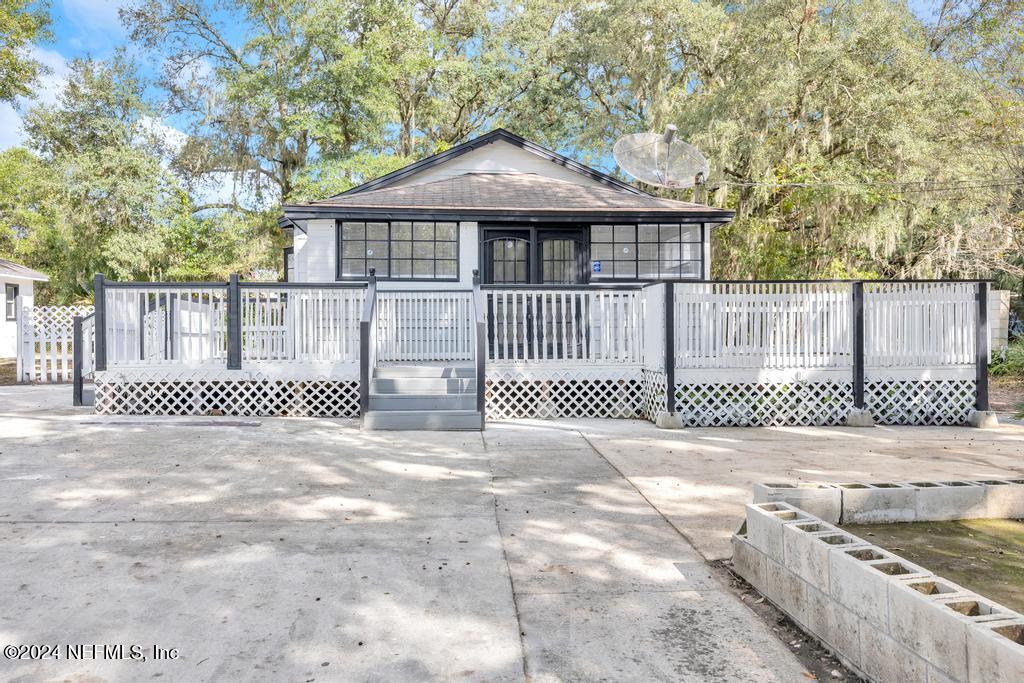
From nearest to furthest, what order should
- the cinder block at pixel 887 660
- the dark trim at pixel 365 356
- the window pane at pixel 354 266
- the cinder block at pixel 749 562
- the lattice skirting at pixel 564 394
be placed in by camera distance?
the cinder block at pixel 887 660 → the cinder block at pixel 749 562 → the dark trim at pixel 365 356 → the lattice skirting at pixel 564 394 → the window pane at pixel 354 266

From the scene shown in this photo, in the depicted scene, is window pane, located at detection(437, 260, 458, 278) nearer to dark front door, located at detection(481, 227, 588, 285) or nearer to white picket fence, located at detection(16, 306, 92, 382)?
dark front door, located at detection(481, 227, 588, 285)

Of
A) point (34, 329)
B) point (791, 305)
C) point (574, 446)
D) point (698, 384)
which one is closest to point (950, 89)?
point (791, 305)

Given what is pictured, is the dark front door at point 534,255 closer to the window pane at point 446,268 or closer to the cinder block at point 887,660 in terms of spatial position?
the window pane at point 446,268

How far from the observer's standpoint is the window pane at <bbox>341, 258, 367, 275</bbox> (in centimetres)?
1168

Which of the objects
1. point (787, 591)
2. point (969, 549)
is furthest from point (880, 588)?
point (969, 549)

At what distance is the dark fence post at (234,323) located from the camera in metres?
8.52

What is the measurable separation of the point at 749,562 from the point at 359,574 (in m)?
1.92

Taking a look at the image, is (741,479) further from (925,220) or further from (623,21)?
(623,21)

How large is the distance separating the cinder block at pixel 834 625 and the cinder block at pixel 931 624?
0.73ft

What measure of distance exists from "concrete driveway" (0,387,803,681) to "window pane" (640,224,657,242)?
7.26 m

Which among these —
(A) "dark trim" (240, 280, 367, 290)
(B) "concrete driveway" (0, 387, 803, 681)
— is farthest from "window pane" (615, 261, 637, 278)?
(B) "concrete driveway" (0, 387, 803, 681)

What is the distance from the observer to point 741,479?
5.32 m

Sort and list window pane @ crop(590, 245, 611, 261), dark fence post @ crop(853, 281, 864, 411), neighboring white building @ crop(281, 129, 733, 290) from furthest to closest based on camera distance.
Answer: window pane @ crop(590, 245, 611, 261) < neighboring white building @ crop(281, 129, 733, 290) < dark fence post @ crop(853, 281, 864, 411)

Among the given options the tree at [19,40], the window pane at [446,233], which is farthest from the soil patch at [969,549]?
the tree at [19,40]
